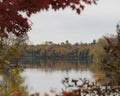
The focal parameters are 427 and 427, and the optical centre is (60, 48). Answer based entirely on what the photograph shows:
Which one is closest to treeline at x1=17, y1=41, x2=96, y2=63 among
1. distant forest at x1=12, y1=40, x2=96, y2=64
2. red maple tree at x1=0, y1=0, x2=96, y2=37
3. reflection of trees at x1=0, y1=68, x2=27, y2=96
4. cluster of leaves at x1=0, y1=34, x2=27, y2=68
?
distant forest at x1=12, y1=40, x2=96, y2=64

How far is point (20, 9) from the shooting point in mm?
5047

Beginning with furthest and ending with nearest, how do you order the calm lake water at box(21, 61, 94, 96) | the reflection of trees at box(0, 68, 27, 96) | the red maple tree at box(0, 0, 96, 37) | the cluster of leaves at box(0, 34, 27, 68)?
the calm lake water at box(21, 61, 94, 96)
the reflection of trees at box(0, 68, 27, 96)
the cluster of leaves at box(0, 34, 27, 68)
the red maple tree at box(0, 0, 96, 37)

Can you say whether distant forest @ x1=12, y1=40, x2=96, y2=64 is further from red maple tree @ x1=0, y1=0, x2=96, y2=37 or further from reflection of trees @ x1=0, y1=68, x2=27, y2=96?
red maple tree @ x1=0, y1=0, x2=96, y2=37

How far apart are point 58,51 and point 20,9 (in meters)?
185

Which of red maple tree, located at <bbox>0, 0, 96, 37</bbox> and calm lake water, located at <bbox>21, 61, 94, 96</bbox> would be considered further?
calm lake water, located at <bbox>21, 61, 94, 96</bbox>

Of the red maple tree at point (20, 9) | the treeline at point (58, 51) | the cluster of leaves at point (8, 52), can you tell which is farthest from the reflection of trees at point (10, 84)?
the treeline at point (58, 51)

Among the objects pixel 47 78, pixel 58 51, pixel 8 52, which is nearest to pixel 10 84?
pixel 8 52

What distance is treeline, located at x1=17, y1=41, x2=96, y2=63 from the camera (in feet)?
598

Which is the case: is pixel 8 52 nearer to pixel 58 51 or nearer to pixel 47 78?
pixel 47 78

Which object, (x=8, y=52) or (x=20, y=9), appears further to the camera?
(x=8, y=52)

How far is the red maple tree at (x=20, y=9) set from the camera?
16.3 ft

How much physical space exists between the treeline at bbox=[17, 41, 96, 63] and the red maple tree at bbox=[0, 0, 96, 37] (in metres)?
171

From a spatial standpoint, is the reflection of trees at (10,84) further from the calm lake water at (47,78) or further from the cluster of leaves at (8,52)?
the calm lake water at (47,78)

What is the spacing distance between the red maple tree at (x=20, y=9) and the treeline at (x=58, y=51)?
17093 cm
